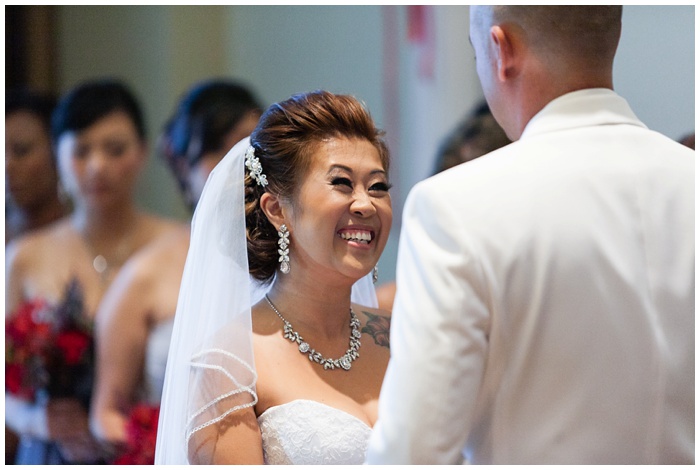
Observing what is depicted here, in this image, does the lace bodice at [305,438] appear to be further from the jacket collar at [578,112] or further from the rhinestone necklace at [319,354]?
the jacket collar at [578,112]

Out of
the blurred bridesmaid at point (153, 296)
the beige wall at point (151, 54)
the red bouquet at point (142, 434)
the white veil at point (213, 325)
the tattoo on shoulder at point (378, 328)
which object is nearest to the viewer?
the white veil at point (213, 325)

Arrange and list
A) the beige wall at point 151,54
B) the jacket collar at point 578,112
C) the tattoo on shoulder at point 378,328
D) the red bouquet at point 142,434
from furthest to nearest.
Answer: the beige wall at point 151,54 → the red bouquet at point 142,434 → the tattoo on shoulder at point 378,328 → the jacket collar at point 578,112

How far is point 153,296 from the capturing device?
437 cm

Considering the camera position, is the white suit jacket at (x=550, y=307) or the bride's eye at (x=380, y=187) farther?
the bride's eye at (x=380, y=187)

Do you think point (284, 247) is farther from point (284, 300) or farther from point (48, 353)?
point (48, 353)

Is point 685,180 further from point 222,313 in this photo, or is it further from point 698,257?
point 222,313

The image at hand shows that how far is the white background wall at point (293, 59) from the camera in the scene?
631cm

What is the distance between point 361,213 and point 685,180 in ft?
2.79

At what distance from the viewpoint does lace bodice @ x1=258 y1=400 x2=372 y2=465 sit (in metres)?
2.45

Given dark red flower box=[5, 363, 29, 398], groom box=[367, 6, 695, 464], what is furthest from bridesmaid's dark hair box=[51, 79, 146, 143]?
groom box=[367, 6, 695, 464]

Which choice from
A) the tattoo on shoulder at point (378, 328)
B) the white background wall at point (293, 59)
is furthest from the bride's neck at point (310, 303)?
the white background wall at point (293, 59)

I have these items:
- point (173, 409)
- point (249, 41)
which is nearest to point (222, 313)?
point (173, 409)

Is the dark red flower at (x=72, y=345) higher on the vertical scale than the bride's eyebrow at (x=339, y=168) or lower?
lower

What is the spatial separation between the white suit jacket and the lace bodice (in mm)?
560
